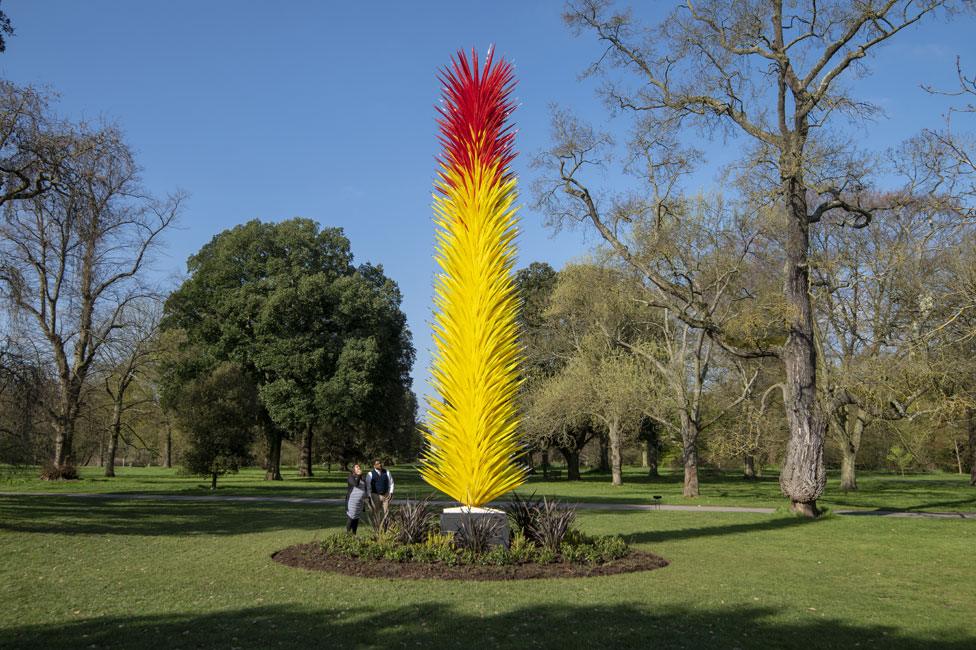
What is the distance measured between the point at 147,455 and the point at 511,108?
230 ft

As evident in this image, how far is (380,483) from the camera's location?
1484 cm

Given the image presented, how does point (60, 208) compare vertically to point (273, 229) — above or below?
below

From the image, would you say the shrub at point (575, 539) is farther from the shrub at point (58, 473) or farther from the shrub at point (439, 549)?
the shrub at point (58, 473)

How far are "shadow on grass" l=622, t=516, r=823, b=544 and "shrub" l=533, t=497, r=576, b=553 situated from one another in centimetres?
330

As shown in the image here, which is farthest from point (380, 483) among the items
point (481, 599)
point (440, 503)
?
point (440, 503)

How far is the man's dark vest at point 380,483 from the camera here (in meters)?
14.8

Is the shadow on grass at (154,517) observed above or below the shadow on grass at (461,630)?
below

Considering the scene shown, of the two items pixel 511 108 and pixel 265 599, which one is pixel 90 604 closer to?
pixel 265 599

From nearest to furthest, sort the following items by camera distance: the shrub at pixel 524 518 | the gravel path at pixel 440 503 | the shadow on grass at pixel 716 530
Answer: the shrub at pixel 524 518, the shadow on grass at pixel 716 530, the gravel path at pixel 440 503

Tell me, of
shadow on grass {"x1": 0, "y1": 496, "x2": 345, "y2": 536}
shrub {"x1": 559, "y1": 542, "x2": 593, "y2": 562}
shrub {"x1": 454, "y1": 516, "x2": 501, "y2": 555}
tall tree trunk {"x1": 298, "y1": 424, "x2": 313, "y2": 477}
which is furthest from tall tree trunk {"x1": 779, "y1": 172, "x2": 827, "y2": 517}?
tall tree trunk {"x1": 298, "y1": 424, "x2": 313, "y2": 477}

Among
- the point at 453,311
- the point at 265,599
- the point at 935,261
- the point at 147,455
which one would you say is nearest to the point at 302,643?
the point at 265,599

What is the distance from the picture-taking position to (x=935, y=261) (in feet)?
84.6

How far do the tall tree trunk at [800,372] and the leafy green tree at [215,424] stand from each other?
2109cm

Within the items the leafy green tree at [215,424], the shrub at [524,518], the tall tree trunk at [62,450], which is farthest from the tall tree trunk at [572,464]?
the shrub at [524,518]
